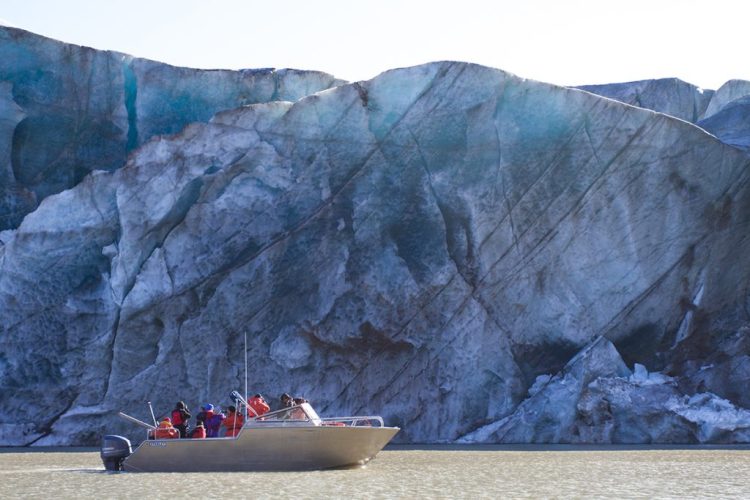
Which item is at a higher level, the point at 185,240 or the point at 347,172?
the point at 347,172

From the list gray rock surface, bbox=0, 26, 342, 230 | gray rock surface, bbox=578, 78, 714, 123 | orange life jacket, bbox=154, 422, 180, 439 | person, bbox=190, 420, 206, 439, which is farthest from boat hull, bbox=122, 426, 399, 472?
gray rock surface, bbox=578, 78, 714, 123

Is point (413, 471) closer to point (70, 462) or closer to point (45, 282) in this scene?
point (70, 462)

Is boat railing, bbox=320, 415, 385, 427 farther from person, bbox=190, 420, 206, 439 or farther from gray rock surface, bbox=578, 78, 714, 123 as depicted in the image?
gray rock surface, bbox=578, 78, 714, 123

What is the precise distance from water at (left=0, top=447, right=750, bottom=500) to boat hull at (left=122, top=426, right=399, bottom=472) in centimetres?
33

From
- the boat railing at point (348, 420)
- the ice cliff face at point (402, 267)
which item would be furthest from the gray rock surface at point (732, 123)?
the boat railing at point (348, 420)

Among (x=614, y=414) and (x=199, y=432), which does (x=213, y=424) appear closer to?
(x=199, y=432)

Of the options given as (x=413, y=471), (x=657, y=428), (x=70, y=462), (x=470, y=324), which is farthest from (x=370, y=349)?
(x=413, y=471)

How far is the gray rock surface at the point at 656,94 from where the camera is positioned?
3291cm

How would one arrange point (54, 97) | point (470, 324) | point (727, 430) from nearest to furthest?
1. point (727, 430)
2. point (470, 324)
3. point (54, 97)

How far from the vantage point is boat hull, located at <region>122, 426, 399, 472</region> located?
15.6 meters

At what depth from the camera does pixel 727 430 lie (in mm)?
22062

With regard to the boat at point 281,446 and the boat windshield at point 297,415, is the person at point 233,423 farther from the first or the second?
the boat windshield at point 297,415

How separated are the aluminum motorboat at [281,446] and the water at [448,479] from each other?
1.12 ft

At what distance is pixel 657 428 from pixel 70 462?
36.6ft
